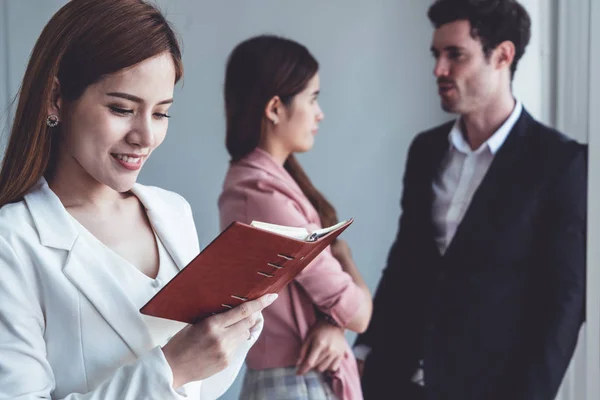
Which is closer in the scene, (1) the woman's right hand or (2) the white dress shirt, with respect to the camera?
(1) the woman's right hand

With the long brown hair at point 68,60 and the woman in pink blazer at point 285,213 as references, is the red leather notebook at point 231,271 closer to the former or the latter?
the long brown hair at point 68,60

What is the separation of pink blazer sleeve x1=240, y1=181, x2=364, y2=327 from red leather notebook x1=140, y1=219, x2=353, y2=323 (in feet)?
2.67

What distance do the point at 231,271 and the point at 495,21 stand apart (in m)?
1.68

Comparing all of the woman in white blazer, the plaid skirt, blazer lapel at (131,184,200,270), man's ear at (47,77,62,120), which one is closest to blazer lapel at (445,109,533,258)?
the plaid skirt

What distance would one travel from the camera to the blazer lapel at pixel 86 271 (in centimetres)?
113

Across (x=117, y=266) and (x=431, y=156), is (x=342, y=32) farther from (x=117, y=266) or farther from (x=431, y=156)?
(x=117, y=266)

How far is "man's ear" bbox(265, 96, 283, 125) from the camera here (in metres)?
2.09

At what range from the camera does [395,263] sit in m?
2.43

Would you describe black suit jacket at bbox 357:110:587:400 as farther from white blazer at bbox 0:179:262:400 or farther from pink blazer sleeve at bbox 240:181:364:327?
white blazer at bbox 0:179:262:400

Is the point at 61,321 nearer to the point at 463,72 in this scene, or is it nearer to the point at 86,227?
the point at 86,227

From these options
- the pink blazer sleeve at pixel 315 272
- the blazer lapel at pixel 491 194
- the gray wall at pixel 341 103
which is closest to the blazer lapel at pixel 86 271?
the pink blazer sleeve at pixel 315 272

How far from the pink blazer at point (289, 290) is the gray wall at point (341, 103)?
0.55 m

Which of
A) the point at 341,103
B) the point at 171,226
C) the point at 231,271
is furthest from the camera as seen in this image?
the point at 341,103

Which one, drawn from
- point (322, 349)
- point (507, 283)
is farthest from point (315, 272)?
point (507, 283)
